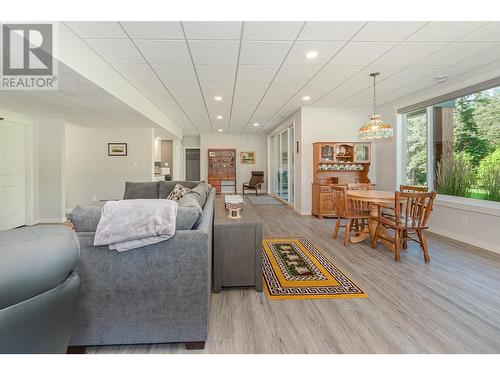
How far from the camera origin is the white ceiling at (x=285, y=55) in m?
2.59

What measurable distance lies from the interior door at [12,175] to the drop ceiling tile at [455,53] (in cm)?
Result: 676

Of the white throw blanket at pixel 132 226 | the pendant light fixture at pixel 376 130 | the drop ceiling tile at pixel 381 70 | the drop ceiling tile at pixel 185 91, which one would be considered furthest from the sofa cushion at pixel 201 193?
the drop ceiling tile at pixel 381 70

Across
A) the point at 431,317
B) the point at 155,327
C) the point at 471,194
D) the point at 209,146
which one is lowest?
the point at 431,317

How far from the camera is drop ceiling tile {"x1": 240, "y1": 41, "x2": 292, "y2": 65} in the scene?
2902mm

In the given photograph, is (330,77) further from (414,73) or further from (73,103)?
(73,103)

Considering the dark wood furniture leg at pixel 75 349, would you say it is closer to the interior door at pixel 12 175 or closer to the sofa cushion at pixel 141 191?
the sofa cushion at pixel 141 191

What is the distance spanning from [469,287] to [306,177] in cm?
395

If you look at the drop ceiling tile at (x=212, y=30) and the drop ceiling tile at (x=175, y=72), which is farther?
the drop ceiling tile at (x=175, y=72)

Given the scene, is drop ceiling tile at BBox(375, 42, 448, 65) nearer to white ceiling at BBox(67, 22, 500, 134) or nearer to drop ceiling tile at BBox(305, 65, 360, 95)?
white ceiling at BBox(67, 22, 500, 134)

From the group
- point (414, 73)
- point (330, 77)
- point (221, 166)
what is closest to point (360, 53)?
point (330, 77)

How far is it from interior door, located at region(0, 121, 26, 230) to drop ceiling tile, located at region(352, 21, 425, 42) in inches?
230

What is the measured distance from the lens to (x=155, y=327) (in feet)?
5.14
